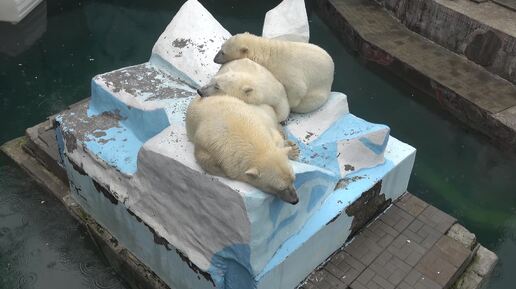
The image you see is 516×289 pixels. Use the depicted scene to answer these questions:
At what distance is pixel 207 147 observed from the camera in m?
5.12

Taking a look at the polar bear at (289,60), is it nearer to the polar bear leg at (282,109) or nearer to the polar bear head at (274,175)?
the polar bear leg at (282,109)

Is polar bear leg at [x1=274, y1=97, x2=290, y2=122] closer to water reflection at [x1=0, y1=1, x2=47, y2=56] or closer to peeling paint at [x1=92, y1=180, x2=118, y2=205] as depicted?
peeling paint at [x1=92, y1=180, x2=118, y2=205]

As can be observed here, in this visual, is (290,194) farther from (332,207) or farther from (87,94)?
(87,94)

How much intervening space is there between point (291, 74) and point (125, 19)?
359 inches

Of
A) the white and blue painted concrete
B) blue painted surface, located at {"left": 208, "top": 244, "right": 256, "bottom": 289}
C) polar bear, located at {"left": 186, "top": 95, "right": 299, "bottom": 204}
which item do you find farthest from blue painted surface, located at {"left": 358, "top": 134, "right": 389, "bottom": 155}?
blue painted surface, located at {"left": 208, "top": 244, "right": 256, "bottom": 289}

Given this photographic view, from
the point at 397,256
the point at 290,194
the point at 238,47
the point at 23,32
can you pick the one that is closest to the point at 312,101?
the point at 238,47

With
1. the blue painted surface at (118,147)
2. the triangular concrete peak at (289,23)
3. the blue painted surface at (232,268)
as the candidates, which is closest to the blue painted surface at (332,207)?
the blue painted surface at (232,268)

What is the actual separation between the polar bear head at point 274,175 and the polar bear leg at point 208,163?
350 millimetres

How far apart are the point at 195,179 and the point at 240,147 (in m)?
0.60

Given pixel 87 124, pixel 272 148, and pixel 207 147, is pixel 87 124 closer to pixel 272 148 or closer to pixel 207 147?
pixel 207 147

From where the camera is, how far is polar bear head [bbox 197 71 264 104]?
18.5 feet

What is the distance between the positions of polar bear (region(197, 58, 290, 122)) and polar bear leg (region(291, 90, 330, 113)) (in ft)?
0.96

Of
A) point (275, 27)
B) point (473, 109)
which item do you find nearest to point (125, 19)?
point (275, 27)

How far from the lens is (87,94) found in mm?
11234
